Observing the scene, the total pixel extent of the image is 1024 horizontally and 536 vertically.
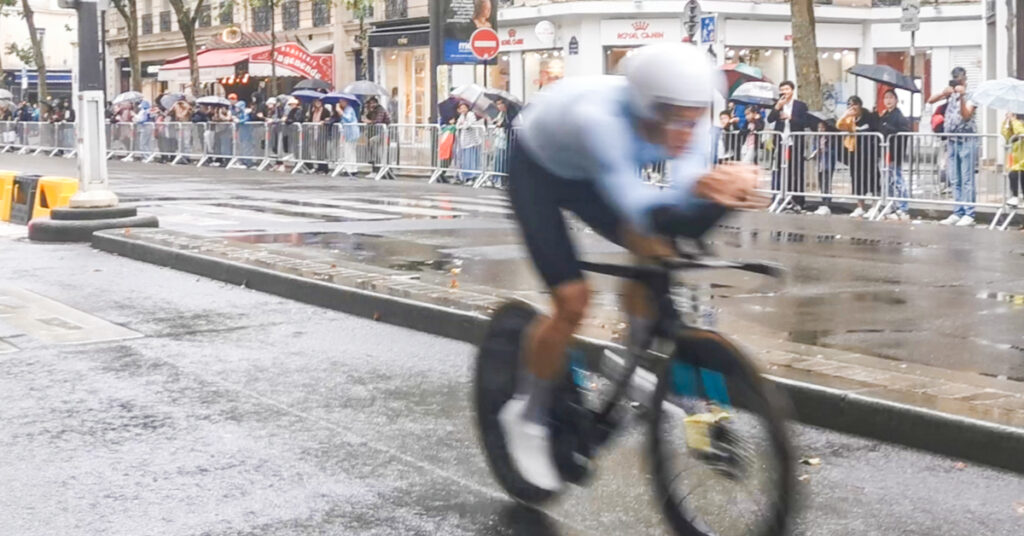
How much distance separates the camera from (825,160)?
18625mm

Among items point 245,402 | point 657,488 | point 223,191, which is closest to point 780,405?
point 657,488

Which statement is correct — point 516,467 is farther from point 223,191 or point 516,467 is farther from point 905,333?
point 223,191

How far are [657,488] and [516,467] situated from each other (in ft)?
2.09

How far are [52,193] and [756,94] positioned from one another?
10646 mm

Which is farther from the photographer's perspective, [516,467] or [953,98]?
[953,98]

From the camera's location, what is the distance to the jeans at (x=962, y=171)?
17094 mm

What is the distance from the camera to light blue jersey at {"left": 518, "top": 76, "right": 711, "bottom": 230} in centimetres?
432

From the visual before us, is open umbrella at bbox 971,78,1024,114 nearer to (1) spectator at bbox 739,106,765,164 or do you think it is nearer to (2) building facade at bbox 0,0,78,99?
(1) spectator at bbox 739,106,765,164

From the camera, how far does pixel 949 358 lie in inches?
298

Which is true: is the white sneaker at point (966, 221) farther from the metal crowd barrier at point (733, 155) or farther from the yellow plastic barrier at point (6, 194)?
the yellow plastic barrier at point (6, 194)

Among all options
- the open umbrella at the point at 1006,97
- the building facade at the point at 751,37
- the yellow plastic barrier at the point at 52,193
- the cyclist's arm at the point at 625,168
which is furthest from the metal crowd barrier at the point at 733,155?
the building facade at the point at 751,37

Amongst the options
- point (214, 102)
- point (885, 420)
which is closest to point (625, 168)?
point (885, 420)

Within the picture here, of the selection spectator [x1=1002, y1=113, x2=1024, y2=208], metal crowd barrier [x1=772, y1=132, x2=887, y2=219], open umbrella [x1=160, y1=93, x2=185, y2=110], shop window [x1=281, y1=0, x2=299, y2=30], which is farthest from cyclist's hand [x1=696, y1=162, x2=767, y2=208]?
shop window [x1=281, y1=0, x2=299, y2=30]

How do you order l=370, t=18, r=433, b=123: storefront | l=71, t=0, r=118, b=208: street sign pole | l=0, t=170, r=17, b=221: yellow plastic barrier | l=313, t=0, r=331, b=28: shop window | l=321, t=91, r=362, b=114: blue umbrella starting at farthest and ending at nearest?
l=313, t=0, r=331, b=28: shop window
l=370, t=18, r=433, b=123: storefront
l=321, t=91, r=362, b=114: blue umbrella
l=0, t=170, r=17, b=221: yellow plastic barrier
l=71, t=0, r=118, b=208: street sign pole
